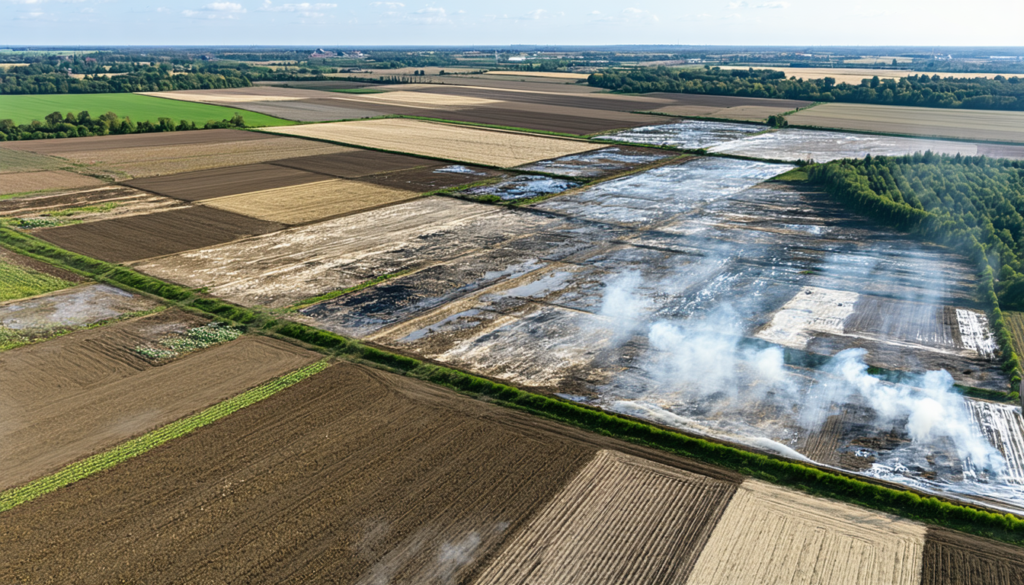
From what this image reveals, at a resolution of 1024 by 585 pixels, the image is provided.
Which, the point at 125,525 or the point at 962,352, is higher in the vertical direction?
the point at 962,352

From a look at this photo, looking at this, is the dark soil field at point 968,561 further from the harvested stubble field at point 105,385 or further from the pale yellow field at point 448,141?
the pale yellow field at point 448,141

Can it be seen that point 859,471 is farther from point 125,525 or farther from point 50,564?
point 50,564

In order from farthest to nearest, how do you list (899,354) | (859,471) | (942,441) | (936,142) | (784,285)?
(936,142)
(784,285)
(899,354)
(942,441)
(859,471)

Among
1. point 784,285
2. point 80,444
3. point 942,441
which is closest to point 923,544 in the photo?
point 942,441

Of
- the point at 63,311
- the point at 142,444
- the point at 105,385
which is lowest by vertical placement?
the point at 142,444

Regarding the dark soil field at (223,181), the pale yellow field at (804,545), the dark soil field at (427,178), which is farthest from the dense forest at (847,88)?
the pale yellow field at (804,545)

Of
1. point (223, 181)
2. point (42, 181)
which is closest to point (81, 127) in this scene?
point (42, 181)

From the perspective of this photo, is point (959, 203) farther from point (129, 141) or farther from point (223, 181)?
point (129, 141)
